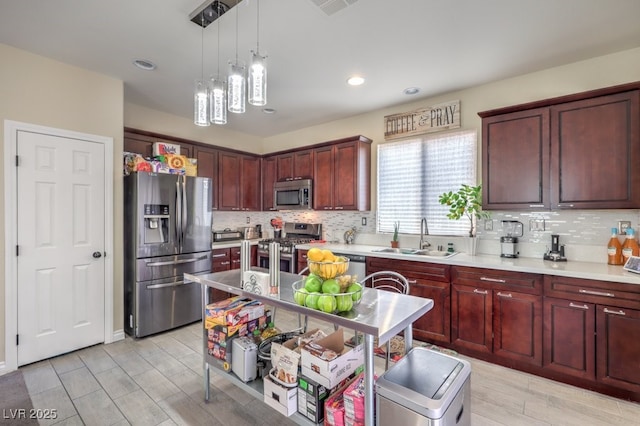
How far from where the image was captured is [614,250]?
8.40ft

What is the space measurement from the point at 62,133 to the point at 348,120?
11.3 ft

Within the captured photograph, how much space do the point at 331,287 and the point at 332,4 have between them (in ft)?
6.20

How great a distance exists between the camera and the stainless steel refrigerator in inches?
127

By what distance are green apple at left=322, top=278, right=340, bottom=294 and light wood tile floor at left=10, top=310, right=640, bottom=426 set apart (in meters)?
1.13

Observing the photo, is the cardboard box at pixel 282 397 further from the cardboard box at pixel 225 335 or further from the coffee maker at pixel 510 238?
the coffee maker at pixel 510 238

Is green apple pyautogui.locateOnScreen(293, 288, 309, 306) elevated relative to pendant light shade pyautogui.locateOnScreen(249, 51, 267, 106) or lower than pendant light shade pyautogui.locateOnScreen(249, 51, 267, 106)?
lower

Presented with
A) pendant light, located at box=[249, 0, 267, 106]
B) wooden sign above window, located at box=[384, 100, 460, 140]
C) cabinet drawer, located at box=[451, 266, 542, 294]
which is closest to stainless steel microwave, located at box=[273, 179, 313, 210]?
wooden sign above window, located at box=[384, 100, 460, 140]

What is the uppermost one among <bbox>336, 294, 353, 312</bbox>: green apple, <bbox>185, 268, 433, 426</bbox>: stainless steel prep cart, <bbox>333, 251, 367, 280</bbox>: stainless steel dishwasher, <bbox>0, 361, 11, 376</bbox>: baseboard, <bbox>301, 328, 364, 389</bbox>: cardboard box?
<bbox>336, 294, 353, 312</bbox>: green apple

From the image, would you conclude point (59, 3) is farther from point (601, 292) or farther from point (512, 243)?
point (601, 292)

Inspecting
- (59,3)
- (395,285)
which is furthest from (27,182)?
(395,285)

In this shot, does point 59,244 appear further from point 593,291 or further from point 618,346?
point 618,346

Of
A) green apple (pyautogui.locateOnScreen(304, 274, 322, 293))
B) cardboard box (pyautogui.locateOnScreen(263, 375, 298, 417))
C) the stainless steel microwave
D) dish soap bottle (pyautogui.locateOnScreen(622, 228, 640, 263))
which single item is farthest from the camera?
the stainless steel microwave

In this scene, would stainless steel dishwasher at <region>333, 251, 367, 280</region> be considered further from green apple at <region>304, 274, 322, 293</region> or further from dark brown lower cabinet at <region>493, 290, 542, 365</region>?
green apple at <region>304, 274, 322, 293</region>

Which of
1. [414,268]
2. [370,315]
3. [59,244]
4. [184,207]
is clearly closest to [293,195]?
[184,207]
